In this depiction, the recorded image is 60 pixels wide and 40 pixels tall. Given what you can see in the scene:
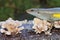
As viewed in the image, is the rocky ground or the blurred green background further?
the blurred green background

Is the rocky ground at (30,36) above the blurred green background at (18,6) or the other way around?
above

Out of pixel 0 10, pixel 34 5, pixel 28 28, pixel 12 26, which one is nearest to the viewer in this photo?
pixel 12 26

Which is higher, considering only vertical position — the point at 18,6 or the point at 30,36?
the point at 30,36

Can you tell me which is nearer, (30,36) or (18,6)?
(30,36)

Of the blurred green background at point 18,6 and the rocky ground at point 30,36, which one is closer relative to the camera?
the rocky ground at point 30,36

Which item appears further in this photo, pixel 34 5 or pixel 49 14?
pixel 34 5

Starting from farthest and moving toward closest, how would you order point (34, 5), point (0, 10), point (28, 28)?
1. point (34, 5)
2. point (0, 10)
3. point (28, 28)

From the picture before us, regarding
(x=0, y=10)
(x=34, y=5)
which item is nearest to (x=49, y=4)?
(x=34, y=5)

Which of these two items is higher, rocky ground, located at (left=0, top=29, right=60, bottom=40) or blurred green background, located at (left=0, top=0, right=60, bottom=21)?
rocky ground, located at (left=0, top=29, right=60, bottom=40)

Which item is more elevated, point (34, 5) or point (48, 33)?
point (48, 33)

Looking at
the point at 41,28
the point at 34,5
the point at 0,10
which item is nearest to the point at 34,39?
the point at 41,28

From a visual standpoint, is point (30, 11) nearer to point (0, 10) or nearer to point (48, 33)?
point (48, 33)
